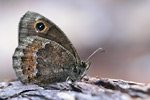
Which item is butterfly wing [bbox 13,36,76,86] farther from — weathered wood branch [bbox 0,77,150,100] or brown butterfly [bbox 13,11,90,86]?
weathered wood branch [bbox 0,77,150,100]

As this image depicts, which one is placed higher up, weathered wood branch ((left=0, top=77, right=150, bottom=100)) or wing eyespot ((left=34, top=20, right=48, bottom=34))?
wing eyespot ((left=34, top=20, right=48, bottom=34))

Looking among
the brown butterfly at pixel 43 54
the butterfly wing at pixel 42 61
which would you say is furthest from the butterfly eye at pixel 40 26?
the butterfly wing at pixel 42 61

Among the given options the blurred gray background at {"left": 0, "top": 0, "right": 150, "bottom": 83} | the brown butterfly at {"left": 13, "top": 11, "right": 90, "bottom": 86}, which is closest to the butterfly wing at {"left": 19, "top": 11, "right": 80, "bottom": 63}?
the brown butterfly at {"left": 13, "top": 11, "right": 90, "bottom": 86}

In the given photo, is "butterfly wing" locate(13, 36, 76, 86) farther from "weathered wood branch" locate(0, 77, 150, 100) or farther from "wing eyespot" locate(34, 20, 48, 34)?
"weathered wood branch" locate(0, 77, 150, 100)

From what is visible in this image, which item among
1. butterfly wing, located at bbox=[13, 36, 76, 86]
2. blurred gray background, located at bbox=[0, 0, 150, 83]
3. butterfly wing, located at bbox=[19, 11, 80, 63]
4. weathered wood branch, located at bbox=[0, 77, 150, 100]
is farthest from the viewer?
blurred gray background, located at bbox=[0, 0, 150, 83]

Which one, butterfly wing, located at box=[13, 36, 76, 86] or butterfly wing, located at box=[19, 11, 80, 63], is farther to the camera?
butterfly wing, located at box=[19, 11, 80, 63]

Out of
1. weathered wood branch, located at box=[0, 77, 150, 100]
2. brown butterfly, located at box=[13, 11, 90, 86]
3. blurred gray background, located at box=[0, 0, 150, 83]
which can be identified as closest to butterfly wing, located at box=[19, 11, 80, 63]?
brown butterfly, located at box=[13, 11, 90, 86]

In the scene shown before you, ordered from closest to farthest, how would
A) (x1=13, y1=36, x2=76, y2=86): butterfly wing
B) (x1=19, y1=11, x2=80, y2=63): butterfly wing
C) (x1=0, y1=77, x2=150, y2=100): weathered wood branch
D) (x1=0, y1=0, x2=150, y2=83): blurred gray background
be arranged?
(x1=0, y1=77, x2=150, y2=100): weathered wood branch → (x1=13, y1=36, x2=76, y2=86): butterfly wing → (x1=19, y1=11, x2=80, y2=63): butterfly wing → (x1=0, y1=0, x2=150, y2=83): blurred gray background

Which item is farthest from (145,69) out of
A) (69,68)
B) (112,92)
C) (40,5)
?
(40,5)

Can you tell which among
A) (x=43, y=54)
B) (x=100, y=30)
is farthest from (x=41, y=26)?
(x=100, y=30)

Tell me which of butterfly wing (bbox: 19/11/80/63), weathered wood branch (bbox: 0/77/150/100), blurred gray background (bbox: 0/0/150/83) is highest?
blurred gray background (bbox: 0/0/150/83)
